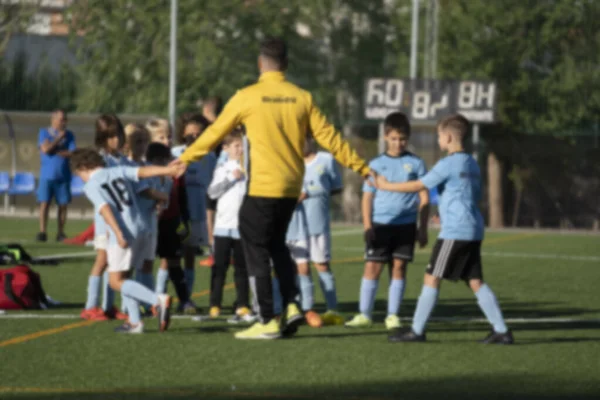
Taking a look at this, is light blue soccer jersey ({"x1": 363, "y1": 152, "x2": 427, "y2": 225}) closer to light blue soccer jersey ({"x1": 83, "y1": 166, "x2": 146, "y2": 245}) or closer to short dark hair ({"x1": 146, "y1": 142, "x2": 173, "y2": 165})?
short dark hair ({"x1": 146, "y1": 142, "x2": 173, "y2": 165})

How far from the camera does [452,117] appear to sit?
10594mm

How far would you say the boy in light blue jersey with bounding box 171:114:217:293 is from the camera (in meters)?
13.2

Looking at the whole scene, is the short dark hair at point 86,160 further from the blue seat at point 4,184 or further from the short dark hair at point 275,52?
the blue seat at point 4,184

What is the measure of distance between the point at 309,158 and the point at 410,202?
1161 mm

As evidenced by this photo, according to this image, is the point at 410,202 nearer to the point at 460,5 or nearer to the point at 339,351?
the point at 339,351

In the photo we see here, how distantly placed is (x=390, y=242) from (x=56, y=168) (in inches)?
478

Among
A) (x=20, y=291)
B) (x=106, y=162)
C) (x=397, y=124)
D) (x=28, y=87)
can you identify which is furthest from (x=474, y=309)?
(x=28, y=87)

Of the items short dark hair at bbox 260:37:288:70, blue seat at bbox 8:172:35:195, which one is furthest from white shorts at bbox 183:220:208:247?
blue seat at bbox 8:172:35:195

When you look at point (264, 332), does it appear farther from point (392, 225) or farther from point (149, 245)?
point (392, 225)

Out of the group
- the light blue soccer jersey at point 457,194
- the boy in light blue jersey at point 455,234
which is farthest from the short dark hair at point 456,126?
the light blue soccer jersey at point 457,194

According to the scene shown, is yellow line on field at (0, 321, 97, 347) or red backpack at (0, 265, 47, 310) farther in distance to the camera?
red backpack at (0, 265, 47, 310)

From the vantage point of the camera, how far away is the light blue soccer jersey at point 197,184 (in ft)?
45.3

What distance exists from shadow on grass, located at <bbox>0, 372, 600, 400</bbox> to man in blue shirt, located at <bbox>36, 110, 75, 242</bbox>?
1420 cm

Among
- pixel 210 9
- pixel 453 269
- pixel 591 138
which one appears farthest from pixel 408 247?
pixel 210 9
